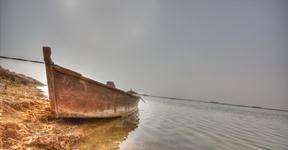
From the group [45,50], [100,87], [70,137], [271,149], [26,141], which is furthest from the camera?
[100,87]

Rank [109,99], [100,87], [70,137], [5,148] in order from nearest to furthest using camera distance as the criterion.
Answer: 1. [5,148]
2. [70,137]
3. [100,87]
4. [109,99]

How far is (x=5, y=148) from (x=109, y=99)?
5.43 metres

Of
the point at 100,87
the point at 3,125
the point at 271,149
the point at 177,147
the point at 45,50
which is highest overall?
the point at 45,50

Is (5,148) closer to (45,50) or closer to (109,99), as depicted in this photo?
(45,50)

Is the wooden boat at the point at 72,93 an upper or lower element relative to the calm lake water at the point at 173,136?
upper

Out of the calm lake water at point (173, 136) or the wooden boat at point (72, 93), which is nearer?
the calm lake water at point (173, 136)

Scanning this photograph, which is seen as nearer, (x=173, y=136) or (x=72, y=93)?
(x=72, y=93)

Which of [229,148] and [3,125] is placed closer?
[3,125]

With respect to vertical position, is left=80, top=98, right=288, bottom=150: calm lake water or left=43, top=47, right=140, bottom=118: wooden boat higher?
left=43, top=47, right=140, bottom=118: wooden boat

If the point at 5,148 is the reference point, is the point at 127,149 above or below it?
below

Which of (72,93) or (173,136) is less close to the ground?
(72,93)

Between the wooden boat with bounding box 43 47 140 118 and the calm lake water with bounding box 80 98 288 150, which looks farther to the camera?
the wooden boat with bounding box 43 47 140 118

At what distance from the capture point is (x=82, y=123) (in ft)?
24.4

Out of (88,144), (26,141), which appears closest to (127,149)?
(88,144)
